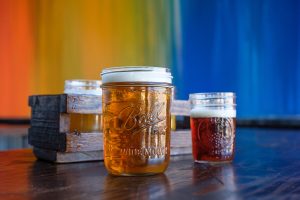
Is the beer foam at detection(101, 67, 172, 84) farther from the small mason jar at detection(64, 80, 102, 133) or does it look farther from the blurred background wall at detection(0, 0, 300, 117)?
the blurred background wall at detection(0, 0, 300, 117)

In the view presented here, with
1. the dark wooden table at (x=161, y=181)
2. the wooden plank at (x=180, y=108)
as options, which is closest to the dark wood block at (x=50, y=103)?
the dark wooden table at (x=161, y=181)

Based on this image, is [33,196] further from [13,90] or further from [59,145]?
[13,90]

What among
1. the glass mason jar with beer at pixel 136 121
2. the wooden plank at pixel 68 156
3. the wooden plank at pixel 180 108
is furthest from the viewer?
the wooden plank at pixel 180 108

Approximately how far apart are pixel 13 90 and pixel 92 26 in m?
0.92

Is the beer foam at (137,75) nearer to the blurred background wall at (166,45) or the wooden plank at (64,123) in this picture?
the wooden plank at (64,123)

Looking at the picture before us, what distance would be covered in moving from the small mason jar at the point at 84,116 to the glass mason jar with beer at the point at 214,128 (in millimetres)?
231

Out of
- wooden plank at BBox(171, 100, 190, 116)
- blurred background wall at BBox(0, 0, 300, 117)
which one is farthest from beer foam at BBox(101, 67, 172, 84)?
blurred background wall at BBox(0, 0, 300, 117)

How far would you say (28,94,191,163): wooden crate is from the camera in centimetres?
84

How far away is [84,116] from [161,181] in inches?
14.1

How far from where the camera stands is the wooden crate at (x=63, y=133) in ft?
2.75

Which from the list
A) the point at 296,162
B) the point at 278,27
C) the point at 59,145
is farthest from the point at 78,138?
the point at 278,27

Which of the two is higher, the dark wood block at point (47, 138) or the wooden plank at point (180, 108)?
the wooden plank at point (180, 108)

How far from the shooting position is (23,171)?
0.71 metres

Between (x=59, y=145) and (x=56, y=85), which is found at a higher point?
(x=56, y=85)
